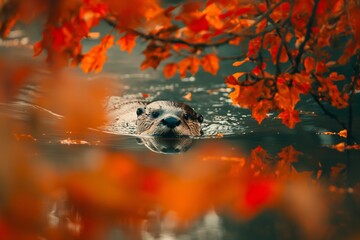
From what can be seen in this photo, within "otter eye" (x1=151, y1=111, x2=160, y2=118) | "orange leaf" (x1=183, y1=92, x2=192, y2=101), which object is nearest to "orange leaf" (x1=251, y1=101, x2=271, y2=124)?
"otter eye" (x1=151, y1=111, x2=160, y2=118)

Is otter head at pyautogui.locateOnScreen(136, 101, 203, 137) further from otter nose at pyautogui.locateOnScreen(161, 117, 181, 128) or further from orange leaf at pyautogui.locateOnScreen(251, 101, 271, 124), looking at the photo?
orange leaf at pyautogui.locateOnScreen(251, 101, 271, 124)

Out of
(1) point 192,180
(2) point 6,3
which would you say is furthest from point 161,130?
(2) point 6,3

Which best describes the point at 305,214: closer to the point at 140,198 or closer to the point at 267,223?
the point at 267,223

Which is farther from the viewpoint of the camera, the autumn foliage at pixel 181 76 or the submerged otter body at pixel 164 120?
the submerged otter body at pixel 164 120

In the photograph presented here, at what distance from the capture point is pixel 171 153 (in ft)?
29.2

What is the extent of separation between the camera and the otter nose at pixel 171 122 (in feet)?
32.9

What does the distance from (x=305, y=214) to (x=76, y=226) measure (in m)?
1.85

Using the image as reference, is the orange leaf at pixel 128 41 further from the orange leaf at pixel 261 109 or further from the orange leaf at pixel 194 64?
the orange leaf at pixel 261 109

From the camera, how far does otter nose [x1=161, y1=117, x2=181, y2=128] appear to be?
10.0 metres

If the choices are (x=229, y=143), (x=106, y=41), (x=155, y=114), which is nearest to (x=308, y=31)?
(x=106, y=41)

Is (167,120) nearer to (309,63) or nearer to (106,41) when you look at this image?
(309,63)

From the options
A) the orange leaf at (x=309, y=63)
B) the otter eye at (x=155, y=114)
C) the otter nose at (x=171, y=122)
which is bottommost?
the orange leaf at (x=309, y=63)

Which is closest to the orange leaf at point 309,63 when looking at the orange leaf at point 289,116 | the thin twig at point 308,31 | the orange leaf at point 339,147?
the thin twig at point 308,31

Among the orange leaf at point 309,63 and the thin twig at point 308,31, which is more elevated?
the orange leaf at point 309,63
